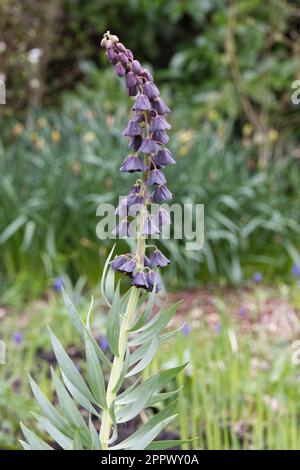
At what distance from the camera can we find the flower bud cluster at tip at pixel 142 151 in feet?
4.03

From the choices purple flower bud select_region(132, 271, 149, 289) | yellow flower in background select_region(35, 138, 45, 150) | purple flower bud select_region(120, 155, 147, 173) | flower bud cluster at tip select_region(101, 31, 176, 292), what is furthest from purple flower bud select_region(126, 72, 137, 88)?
yellow flower in background select_region(35, 138, 45, 150)

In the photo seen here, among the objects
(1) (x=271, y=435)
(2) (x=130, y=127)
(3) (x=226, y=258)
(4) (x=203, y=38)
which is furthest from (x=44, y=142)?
(2) (x=130, y=127)

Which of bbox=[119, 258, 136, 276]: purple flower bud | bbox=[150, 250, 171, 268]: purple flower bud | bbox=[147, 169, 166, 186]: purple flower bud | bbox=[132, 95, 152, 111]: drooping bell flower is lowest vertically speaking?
bbox=[119, 258, 136, 276]: purple flower bud

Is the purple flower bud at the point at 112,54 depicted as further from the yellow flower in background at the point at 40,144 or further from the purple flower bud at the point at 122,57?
the yellow flower in background at the point at 40,144

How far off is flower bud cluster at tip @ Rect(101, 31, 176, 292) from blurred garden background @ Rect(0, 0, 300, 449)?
39.7 inches

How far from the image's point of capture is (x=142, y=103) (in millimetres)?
1226

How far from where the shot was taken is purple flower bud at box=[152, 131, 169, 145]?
126cm

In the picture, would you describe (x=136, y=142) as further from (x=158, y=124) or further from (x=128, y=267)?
(x=128, y=267)

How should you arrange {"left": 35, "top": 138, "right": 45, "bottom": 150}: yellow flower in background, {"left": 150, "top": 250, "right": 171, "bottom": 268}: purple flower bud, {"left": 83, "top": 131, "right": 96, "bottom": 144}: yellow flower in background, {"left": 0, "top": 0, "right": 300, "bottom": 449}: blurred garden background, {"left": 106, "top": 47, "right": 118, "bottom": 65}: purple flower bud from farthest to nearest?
1. {"left": 35, "top": 138, "right": 45, "bottom": 150}: yellow flower in background
2. {"left": 83, "top": 131, "right": 96, "bottom": 144}: yellow flower in background
3. {"left": 0, "top": 0, "right": 300, "bottom": 449}: blurred garden background
4. {"left": 150, "top": 250, "right": 171, "bottom": 268}: purple flower bud
5. {"left": 106, "top": 47, "right": 118, "bottom": 65}: purple flower bud

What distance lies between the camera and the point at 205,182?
483 cm

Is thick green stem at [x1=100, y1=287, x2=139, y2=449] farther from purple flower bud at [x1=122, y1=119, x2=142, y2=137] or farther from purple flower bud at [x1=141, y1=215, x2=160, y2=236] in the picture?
purple flower bud at [x1=122, y1=119, x2=142, y2=137]

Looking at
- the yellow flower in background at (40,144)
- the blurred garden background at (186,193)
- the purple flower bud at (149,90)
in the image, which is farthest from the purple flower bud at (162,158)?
the yellow flower in background at (40,144)

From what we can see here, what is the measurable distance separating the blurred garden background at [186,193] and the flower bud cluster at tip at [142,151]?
101cm
